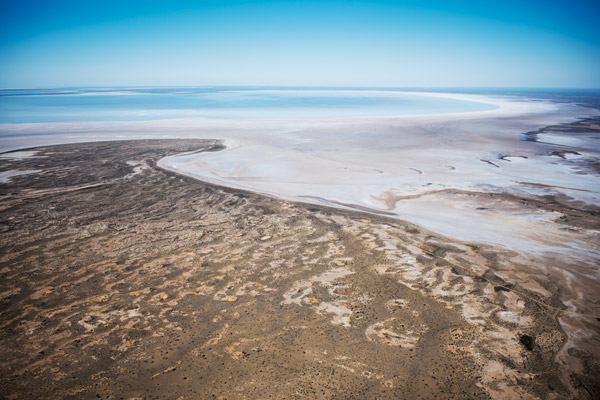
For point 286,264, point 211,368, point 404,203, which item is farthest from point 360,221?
point 211,368

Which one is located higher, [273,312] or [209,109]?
[209,109]

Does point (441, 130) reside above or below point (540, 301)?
above

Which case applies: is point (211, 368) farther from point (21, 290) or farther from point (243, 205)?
point (243, 205)

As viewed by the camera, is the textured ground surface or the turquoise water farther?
the turquoise water

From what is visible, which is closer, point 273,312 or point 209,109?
→ point 273,312

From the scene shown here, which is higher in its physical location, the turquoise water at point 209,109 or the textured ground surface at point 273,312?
the turquoise water at point 209,109

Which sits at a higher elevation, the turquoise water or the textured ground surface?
the turquoise water

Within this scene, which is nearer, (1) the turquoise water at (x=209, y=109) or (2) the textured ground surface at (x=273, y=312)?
(2) the textured ground surface at (x=273, y=312)

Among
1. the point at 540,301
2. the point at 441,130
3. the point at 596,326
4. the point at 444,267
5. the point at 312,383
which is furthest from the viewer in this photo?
the point at 441,130
